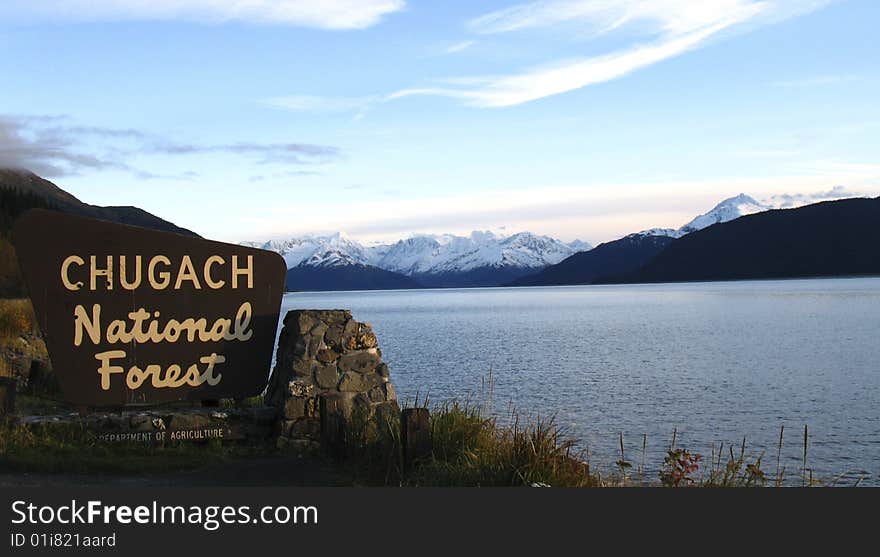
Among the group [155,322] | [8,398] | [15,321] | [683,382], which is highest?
[155,322]

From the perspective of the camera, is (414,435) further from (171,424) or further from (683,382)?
(683,382)

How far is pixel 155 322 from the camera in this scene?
12109mm

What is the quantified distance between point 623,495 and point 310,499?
121 inches

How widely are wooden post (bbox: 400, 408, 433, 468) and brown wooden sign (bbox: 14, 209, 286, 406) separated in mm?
3957

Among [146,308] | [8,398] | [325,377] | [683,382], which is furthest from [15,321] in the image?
[683,382]

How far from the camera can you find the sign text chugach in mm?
11781

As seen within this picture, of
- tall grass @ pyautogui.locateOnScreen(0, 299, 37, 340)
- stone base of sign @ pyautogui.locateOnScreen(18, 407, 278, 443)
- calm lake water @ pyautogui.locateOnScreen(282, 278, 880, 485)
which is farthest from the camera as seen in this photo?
calm lake water @ pyautogui.locateOnScreen(282, 278, 880, 485)

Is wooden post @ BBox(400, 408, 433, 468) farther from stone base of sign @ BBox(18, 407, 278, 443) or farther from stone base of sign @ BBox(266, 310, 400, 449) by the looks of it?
stone base of sign @ BBox(18, 407, 278, 443)

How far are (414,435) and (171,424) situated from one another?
4133mm

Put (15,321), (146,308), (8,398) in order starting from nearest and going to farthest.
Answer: (8,398), (146,308), (15,321)

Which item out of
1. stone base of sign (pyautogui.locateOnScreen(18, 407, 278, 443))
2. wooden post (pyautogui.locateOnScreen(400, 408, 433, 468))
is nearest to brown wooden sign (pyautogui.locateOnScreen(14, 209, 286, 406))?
stone base of sign (pyautogui.locateOnScreen(18, 407, 278, 443))

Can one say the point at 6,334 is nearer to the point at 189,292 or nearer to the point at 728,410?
the point at 189,292

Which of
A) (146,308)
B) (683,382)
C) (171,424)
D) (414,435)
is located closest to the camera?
(414,435)

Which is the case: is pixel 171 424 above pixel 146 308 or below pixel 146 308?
below
